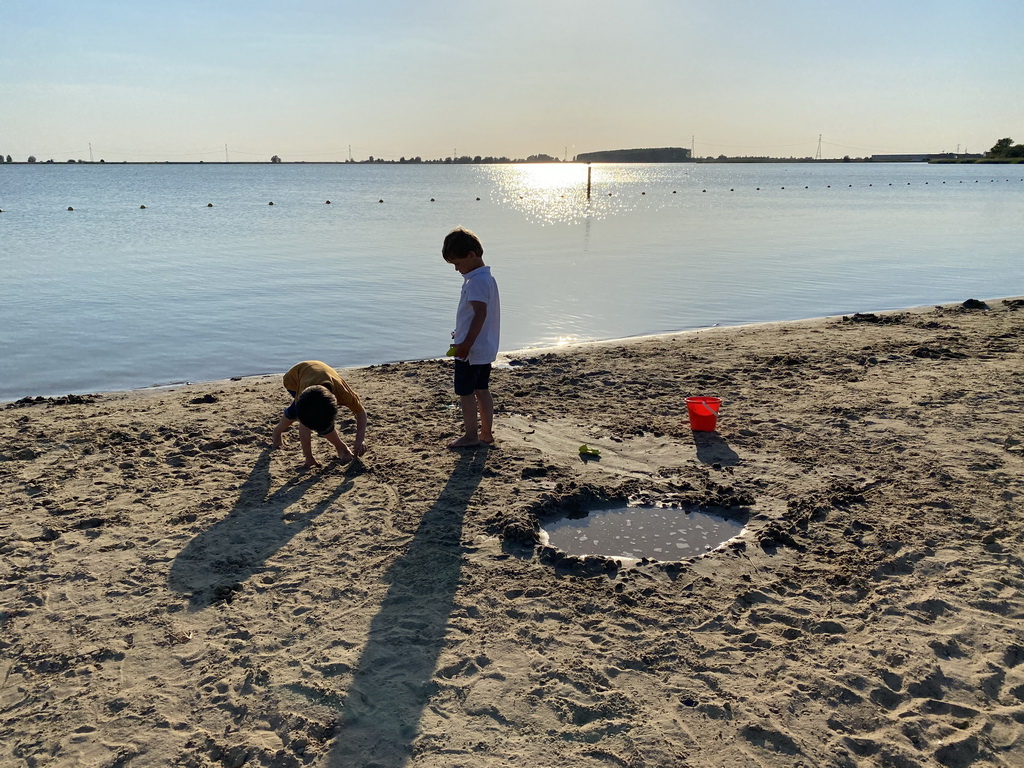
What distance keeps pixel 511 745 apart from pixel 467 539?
1.75 meters

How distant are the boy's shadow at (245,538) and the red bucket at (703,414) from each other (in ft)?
9.91

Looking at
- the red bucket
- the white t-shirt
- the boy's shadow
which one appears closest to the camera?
the boy's shadow

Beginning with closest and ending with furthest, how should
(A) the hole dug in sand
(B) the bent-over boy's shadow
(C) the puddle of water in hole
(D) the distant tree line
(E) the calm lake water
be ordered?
(A) the hole dug in sand, (C) the puddle of water in hole, (B) the bent-over boy's shadow, (E) the calm lake water, (D) the distant tree line

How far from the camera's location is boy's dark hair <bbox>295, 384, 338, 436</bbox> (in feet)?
16.9

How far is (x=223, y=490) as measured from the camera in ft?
17.4

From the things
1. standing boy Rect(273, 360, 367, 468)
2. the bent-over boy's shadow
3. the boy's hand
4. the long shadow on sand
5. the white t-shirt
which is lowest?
the long shadow on sand

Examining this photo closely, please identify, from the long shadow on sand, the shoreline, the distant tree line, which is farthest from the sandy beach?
the distant tree line

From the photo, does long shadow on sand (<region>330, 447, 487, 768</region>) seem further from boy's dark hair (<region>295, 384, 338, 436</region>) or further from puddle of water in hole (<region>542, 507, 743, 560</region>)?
boy's dark hair (<region>295, 384, 338, 436</region>)

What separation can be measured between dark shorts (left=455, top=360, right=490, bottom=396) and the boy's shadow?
3.54ft

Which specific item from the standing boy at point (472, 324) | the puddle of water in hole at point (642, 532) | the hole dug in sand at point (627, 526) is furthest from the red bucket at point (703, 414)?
the standing boy at point (472, 324)

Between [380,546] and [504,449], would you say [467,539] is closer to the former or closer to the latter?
[380,546]

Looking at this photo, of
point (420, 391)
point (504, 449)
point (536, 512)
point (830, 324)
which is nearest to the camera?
point (536, 512)

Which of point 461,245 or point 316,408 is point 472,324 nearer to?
point 461,245

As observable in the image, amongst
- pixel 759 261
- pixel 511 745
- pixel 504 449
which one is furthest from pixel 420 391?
pixel 759 261
